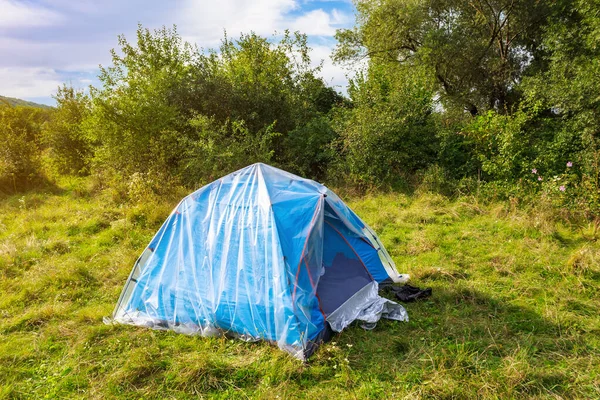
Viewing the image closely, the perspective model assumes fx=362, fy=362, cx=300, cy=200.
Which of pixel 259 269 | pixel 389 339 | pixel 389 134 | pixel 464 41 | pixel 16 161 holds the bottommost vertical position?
pixel 389 339

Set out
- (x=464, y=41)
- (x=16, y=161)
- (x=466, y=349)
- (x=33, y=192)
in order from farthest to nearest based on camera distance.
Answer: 1. (x=464, y=41)
2. (x=16, y=161)
3. (x=33, y=192)
4. (x=466, y=349)

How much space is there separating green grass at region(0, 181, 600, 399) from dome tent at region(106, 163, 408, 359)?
0.19 m

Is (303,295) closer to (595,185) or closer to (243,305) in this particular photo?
(243,305)

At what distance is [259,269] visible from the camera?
362cm

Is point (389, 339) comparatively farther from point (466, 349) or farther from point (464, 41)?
point (464, 41)

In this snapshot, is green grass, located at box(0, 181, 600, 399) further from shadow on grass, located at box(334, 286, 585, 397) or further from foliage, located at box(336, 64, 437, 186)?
foliage, located at box(336, 64, 437, 186)

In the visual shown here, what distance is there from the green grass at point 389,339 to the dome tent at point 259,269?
189 mm

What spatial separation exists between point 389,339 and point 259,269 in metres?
1.47

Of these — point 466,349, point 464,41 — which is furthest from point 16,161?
point 464,41

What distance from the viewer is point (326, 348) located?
11.1ft

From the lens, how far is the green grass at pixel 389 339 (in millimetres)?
3008

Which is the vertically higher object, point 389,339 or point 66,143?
point 66,143

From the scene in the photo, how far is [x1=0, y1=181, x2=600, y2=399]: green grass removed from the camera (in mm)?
3008

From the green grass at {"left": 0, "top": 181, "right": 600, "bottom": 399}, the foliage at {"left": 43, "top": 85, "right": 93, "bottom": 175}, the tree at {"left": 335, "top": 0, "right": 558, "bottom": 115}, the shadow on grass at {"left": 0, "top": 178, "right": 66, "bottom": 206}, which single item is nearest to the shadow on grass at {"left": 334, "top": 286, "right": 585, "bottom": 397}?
the green grass at {"left": 0, "top": 181, "right": 600, "bottom": 399}
